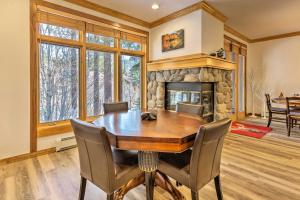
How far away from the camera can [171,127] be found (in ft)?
5.27

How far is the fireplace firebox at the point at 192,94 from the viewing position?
147 inches

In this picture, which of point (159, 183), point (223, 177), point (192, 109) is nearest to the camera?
point (159, 183)

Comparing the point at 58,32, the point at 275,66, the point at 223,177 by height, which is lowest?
the point at 223,177

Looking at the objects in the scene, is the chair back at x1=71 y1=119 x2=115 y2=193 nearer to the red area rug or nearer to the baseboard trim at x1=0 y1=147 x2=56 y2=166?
the baseboard trim at x1=0 y1=147 x2=56 y2=166

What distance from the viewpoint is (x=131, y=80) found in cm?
450

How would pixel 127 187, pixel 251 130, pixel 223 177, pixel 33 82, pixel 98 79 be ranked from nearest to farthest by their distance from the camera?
1. pixel 127 187
2. pixel 223 177
3. pixel 33 82
4. pixel 98 79
5. pixel 251 130

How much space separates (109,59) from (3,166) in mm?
2628

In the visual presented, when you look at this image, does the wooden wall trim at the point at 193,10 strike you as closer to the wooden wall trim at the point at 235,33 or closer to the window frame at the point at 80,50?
the window frame at the point at 80,50

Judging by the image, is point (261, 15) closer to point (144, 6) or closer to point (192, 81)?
point (192, 81)

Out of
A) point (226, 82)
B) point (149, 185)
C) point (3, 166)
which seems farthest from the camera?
point (226, 82)

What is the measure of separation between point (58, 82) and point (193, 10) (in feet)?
9.83

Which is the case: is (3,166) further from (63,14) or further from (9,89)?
(63,14)

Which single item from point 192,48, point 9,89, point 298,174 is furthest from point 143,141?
point 192,48

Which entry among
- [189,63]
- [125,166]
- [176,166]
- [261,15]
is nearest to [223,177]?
[176,166]
